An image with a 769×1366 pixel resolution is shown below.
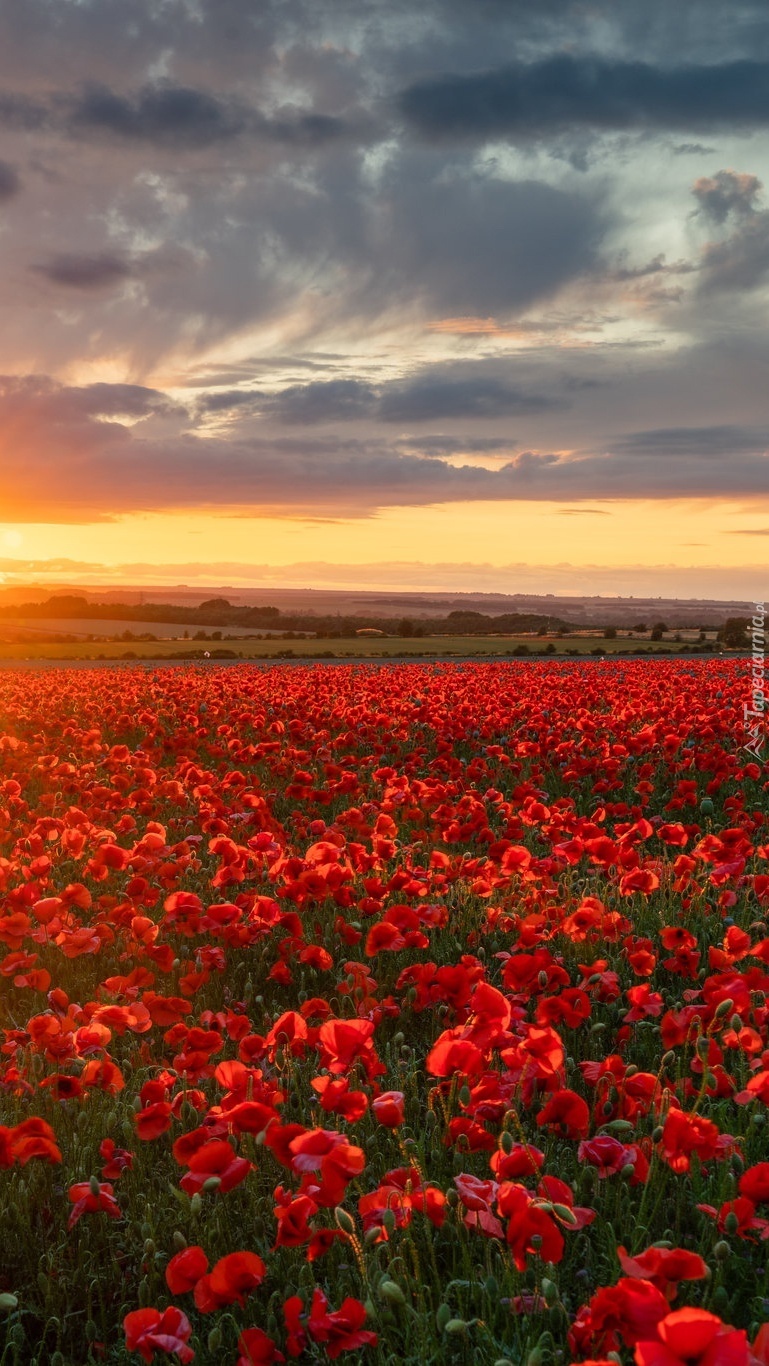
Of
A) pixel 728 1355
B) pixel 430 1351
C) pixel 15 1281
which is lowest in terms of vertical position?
pixel 15 1281

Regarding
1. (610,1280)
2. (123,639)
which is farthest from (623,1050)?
(123,639)

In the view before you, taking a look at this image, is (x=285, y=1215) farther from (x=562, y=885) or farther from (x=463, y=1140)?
(x=562, y=885)

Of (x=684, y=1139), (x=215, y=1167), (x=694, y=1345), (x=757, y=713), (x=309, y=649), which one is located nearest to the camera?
(x=694, y=1345)

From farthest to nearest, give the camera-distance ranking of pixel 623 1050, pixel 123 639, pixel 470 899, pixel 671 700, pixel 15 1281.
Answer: pixel 123 639
pixel 671 700
pixel 470 899
pixel 623 1050
pixel 15 1281

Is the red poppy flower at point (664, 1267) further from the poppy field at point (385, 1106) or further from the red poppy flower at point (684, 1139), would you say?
the red poppy flower at point (684, 1139)

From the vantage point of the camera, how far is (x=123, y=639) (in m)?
51.2

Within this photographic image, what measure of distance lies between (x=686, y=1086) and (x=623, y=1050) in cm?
96

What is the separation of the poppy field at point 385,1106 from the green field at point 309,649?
30.5 metres

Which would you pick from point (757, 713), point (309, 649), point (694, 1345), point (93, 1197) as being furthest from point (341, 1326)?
point (309, 649)

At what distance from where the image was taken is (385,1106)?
3027mm

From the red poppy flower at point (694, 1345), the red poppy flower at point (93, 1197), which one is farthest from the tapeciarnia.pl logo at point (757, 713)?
the red poppy flower at point (694, 1345)

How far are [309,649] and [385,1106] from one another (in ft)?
134

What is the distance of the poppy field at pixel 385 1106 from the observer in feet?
8.90

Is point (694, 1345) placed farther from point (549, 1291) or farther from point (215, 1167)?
point (215, 1167)
